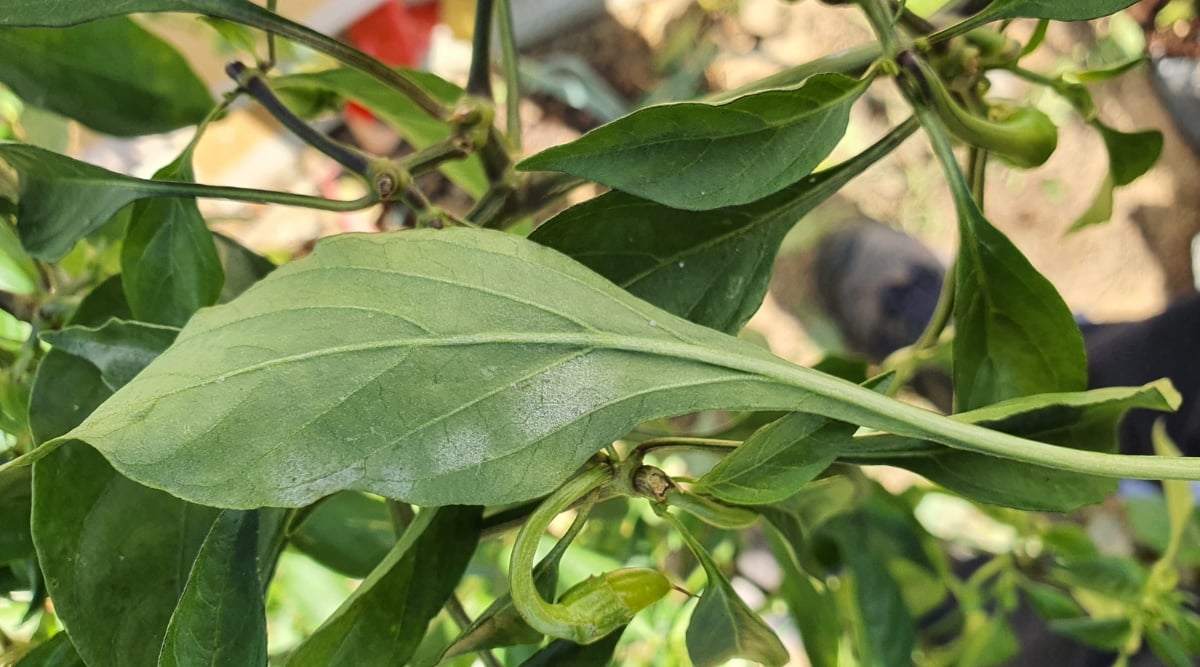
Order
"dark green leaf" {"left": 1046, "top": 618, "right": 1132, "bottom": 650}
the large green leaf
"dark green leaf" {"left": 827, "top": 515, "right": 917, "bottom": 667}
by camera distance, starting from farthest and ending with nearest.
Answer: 1. "dark green leaf" {"left": 1046, "top": 618, "right": 1132, "bottom": 650}
2. "dark green leaf" {"left": 827, "top": 515, "right": 917, "bottom": 667}
3. the large green leaf

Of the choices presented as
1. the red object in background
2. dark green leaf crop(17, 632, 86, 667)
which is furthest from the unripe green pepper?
the red object in background

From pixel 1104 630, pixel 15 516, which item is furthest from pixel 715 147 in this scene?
pixel 1104 630

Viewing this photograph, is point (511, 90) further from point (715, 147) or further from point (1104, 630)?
point (1104, 630)

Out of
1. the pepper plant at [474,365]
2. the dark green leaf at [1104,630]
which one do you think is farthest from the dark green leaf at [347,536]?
the dark green leaf at [1104,630]

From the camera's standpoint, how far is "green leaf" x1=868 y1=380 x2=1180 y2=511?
0.24m

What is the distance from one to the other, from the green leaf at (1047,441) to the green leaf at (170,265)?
0.78 ft

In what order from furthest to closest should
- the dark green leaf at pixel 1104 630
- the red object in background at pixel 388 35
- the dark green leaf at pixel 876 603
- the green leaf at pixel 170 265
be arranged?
1. the red object in background at pixel 388 35
2. the dark green leaf at pixel 1104 630
3. the dark green leaf at pixel 876 603
4. the green leaf at pixel 170 265

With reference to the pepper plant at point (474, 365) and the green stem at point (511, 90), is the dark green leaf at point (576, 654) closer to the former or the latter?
the pepper plant at point (474, 365)

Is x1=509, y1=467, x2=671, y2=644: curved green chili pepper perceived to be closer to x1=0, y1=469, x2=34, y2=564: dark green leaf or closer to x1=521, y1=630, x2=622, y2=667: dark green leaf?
x1=521, y1=630, x2=622, y2=667: dark green leaf

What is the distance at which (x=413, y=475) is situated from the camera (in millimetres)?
198

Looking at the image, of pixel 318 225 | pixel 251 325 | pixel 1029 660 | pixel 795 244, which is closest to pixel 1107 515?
pixel 1029 660

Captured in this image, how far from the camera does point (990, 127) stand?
0.87 feet

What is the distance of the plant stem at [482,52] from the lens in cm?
31

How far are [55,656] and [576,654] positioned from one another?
17 cm
